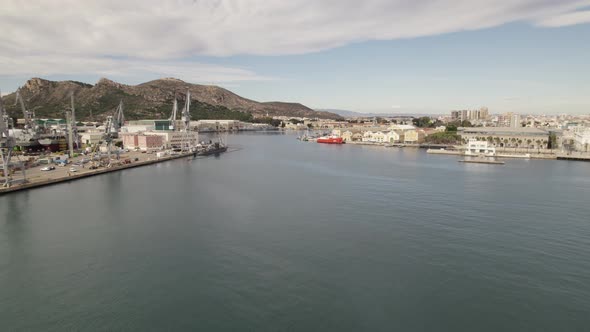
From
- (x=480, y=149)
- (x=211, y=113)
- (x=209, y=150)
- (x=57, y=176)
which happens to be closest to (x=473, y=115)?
(x=211, y=113)

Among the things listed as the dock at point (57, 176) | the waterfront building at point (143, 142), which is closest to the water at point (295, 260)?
the dock at point (57, 176)

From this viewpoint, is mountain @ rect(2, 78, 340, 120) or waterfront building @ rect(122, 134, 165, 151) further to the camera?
mountain @ rect(2, 78, 340, 120)

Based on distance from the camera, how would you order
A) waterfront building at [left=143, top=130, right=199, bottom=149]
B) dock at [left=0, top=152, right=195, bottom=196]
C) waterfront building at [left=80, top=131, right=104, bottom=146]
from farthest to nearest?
waterfront building at [left=80, top=131, right=104, bottom=146]
waterfront building at [left=143, top=130, right=199, bottom=149]
dock at [left=0, top=152, right=195, bottom=196]

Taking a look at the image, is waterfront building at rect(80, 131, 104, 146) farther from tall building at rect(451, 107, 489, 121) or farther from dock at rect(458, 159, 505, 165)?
tall building at rect(451, 107, 489, 121)

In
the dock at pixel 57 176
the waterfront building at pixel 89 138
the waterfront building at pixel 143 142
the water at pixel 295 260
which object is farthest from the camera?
the waterfront building at pixel 89 138

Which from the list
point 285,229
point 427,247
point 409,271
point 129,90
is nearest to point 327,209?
point 285,229

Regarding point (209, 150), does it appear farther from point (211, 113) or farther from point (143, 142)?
point (211, 113)

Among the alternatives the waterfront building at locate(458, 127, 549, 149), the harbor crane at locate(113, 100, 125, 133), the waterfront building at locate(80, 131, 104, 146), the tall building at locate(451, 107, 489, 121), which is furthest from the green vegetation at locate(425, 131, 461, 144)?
the tall building at locate(451, 107, 489, 121)

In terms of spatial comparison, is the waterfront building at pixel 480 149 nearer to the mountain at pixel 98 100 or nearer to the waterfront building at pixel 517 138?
the waterfront building at pixel 517 138
